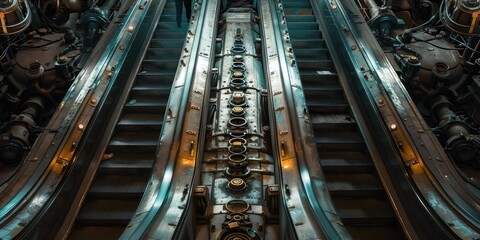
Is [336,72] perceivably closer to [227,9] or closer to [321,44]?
[321,44]

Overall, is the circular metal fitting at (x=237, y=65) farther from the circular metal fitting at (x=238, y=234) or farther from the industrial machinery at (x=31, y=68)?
the circular metal fitting at (x=238, y=234)

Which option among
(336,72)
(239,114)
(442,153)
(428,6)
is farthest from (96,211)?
(428,6)

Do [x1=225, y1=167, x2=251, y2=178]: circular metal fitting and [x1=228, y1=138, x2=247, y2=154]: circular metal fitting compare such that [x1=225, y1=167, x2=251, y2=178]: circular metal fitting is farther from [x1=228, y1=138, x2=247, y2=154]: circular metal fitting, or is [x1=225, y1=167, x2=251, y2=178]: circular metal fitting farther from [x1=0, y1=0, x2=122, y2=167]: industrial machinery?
[x1=0, y1=0, x2=122, y2=167]: industrial machinery

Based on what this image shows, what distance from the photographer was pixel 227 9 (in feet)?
31.7

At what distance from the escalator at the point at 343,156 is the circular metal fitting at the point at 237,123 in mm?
985

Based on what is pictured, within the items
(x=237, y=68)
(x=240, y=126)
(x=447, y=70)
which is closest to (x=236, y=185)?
Result: (x=240, y=126)

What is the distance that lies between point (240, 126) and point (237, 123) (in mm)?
89

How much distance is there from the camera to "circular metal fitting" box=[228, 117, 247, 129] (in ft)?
18.8

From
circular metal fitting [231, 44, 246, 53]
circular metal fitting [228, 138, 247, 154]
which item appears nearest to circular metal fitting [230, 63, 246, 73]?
circular metal fitting [231, 44, 246, 53]

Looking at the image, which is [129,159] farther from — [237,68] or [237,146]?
[237,68]

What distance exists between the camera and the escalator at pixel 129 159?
4.86 meters

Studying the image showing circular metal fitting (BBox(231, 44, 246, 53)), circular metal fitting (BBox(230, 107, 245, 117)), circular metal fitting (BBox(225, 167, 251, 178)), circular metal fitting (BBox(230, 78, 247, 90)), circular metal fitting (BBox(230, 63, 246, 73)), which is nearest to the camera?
circular metal fitting (BBox(225, 167, 251, 178))

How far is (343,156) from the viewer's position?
5.78m

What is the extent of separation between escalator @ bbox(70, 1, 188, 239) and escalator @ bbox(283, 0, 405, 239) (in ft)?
7.36
